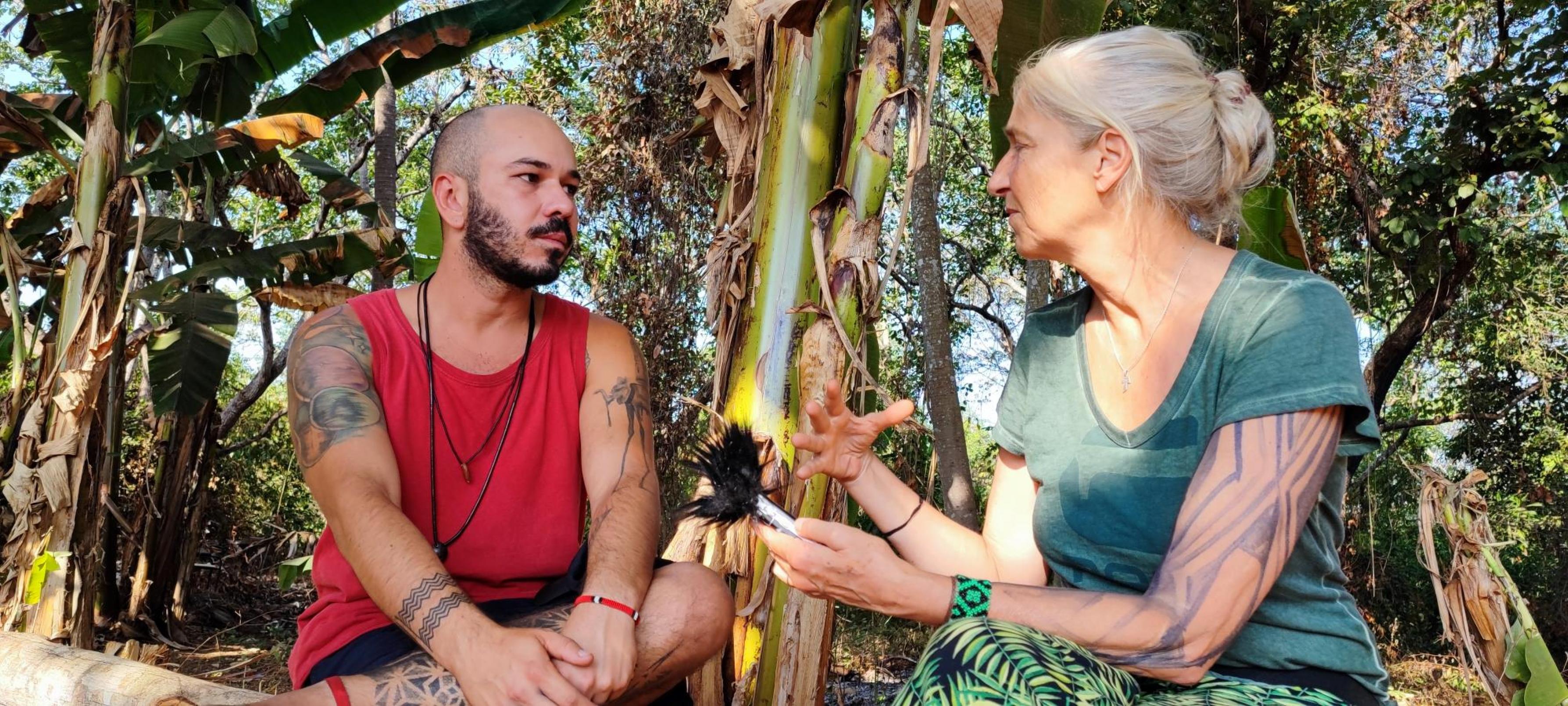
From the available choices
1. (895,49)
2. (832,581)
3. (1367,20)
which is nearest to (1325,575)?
(832,581)

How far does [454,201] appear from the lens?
2.46 m

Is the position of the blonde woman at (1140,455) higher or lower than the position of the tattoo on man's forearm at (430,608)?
higher

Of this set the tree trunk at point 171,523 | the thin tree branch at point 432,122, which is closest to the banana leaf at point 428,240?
the tree trunk at point 171,523

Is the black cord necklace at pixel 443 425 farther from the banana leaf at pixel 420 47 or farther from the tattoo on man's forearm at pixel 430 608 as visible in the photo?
the banana leaf at pixel 420 47

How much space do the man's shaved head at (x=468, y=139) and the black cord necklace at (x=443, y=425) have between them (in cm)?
27

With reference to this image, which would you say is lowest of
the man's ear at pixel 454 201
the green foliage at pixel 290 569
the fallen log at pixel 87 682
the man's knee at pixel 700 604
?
the green foliage at pixel 290 569

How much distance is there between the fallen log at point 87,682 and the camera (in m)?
1.86

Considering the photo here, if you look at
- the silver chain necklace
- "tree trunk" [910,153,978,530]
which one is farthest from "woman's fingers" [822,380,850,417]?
"tree trunk" [910,153,978,530]

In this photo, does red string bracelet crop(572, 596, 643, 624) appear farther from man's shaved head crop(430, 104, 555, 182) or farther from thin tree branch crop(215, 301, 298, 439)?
thin tree branch crop(215, 301, 298, 439)

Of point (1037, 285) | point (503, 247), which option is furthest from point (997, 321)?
point (503, 247)

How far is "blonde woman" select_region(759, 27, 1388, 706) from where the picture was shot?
151 centimetres

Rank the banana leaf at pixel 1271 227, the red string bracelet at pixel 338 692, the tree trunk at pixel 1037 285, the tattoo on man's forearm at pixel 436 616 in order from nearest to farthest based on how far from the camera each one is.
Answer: the red string bracelet at pixel 338 692, the tattoo on man's forearm at pixel 436 616, the banana leaf at pixel 1271 227, the tree trunk at pixel 1037 285

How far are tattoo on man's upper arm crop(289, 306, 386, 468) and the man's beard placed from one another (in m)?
0.30

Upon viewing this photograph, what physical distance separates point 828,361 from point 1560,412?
729cm
